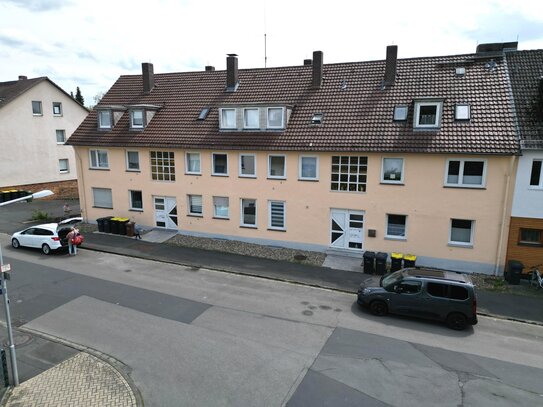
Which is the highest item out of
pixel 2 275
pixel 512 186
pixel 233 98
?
pixel 233 98

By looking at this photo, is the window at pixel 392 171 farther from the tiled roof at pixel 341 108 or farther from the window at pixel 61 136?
the window at pixel 61 136

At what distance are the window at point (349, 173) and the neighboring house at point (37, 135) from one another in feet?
96.1

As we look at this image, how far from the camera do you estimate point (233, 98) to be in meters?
23.4

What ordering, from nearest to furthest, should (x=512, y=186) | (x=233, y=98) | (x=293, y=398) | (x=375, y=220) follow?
(x=293, y=398) < (x=512, y=186) < (x=375, y=220) < (x=233, y=98)

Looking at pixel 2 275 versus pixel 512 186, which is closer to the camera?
pixel 2 275

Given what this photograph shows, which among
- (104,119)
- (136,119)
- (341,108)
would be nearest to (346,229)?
(341,108)

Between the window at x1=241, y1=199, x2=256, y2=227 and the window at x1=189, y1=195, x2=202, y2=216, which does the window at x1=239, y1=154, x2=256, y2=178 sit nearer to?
the window at x1=241, y1=199, x2=256, y2=227

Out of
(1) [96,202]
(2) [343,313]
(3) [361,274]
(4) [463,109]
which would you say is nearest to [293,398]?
(2) [343,313]

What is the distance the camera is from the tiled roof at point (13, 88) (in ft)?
110

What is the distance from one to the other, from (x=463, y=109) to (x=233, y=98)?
12.6 m

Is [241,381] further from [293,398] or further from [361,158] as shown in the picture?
[361,158]

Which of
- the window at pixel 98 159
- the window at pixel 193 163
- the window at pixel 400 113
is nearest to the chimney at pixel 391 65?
the window at pixel 400 113

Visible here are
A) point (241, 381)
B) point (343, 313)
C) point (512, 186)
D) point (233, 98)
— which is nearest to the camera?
point (241, 381)

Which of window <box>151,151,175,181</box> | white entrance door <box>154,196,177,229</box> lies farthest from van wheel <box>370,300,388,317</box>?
window <box>151,151,175,181</box>
